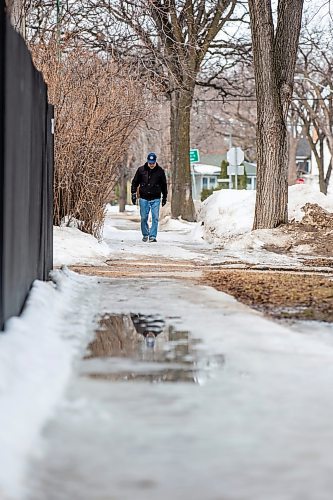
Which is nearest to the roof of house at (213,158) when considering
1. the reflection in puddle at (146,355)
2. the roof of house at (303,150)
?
the roof of house at (303,150)

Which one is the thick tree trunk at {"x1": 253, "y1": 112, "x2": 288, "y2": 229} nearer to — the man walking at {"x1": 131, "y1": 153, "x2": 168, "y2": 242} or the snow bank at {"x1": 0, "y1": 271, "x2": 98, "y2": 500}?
the man walking at {"x1": 131, "y1": 153, "x2": 168, "y2": 242}

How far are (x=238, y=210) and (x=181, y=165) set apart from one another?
8.25 m

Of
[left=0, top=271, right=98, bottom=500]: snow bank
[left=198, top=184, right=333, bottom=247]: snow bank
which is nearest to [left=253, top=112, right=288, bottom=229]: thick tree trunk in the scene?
[left=198, top=184, right=333, bottom=247]: snow bank

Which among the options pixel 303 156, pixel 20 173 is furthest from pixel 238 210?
pixel 303 156

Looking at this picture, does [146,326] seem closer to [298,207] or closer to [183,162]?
[298,207]

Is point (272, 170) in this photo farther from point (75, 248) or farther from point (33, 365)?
point (33, 365)

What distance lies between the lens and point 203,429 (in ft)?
12.3

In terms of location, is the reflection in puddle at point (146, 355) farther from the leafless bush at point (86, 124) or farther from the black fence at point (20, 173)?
the leafless bush at point (86, 124)

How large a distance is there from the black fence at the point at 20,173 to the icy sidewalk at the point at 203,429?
961mm

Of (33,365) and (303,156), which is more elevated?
(303,156)

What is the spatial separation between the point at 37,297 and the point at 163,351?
165 centimetres

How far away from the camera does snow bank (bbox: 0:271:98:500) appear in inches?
130

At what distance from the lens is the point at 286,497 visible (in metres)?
3.01

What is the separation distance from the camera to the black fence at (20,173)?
207 inches
